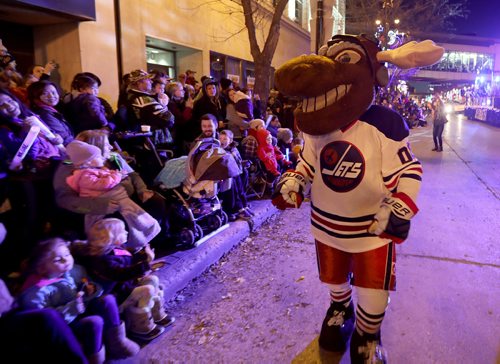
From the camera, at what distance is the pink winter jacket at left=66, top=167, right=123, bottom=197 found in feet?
10.8

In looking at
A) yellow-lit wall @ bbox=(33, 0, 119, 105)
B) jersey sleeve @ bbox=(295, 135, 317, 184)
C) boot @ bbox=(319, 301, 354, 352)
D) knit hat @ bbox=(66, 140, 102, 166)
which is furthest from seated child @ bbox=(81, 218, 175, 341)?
yellow-lit wall @ bbox=(33, 0, 119, 105)

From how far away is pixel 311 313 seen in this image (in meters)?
3.40

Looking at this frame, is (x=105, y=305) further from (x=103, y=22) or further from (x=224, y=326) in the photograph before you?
(x=103, y=22)

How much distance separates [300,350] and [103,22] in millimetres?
8098

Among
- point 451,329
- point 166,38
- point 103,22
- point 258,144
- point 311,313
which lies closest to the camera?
point 451,329

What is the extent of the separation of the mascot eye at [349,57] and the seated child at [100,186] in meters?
2.02

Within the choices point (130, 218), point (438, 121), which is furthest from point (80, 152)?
point (438, 121)

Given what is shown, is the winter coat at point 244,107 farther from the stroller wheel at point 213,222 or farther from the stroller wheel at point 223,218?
the stroller wheel at point 213,222

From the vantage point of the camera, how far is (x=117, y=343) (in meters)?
2.74

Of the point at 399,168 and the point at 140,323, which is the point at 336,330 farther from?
the point at 140,323

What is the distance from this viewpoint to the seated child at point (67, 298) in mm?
2486

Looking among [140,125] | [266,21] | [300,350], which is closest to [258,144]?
[140,125]

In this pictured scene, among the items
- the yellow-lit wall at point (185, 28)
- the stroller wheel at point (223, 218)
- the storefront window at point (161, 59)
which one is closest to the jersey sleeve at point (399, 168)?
the stroller wheel at point (223, 218)

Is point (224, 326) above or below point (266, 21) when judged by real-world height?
below
